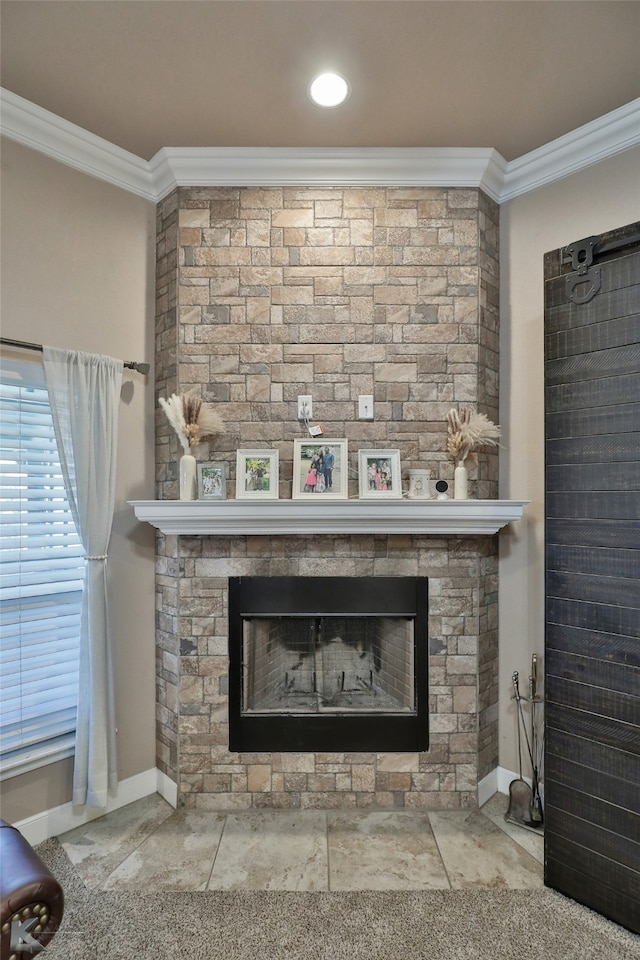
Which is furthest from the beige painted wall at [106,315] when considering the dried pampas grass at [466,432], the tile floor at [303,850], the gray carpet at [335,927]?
the dried pampas grass at [466,432]

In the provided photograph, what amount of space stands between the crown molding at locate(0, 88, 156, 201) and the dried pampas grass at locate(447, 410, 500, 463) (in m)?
1.84

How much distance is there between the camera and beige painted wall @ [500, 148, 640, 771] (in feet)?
8.33

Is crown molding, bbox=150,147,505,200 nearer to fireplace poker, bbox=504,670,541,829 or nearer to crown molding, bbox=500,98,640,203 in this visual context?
crown molding, bbox=500,98,640,203

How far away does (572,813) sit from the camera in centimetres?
195

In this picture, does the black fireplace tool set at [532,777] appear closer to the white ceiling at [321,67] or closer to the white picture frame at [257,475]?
the white picture frame at [257,475]

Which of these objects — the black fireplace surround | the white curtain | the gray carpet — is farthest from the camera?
the black fireplace surround

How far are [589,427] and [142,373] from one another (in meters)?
1.96

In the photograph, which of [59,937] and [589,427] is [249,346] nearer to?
[589,427]

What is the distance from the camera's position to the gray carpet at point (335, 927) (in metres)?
1.70

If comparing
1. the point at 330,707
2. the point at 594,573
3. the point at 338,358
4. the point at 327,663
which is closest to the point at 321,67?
the point at 338,358

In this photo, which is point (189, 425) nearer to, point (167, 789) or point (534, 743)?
point (167, 789)

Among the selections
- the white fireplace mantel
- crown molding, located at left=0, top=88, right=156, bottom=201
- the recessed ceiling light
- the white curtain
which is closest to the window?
the white curtain

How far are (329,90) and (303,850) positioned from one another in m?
3.00

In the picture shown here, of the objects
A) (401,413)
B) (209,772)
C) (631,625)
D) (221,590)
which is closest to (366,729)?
(209,772)
